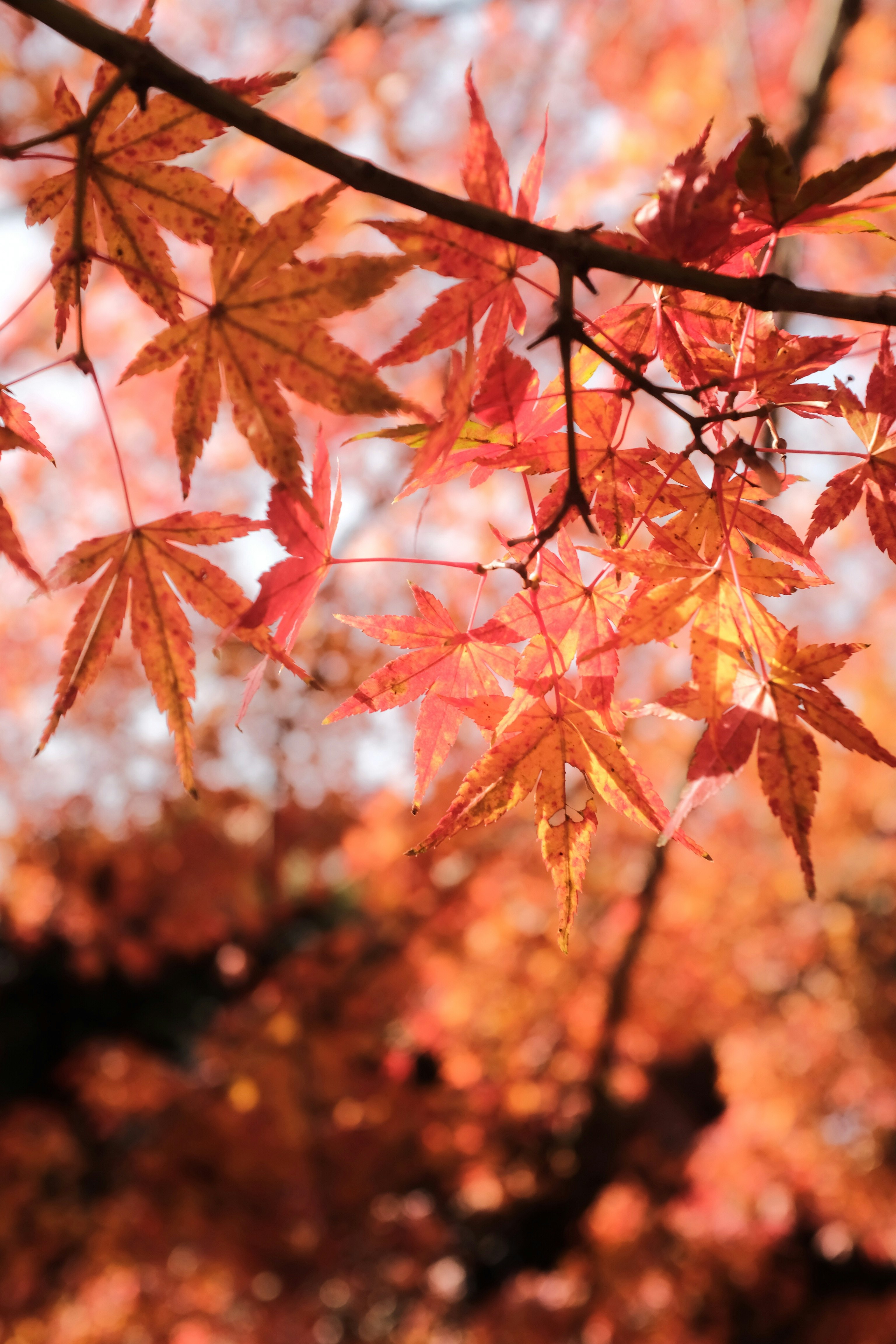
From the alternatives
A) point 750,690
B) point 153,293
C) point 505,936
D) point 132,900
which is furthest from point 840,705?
point 132,900

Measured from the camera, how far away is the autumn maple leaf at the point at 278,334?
673 millimetres

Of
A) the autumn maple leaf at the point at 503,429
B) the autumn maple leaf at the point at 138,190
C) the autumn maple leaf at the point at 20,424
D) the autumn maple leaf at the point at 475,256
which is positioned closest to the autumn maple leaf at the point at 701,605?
the autumn maple leaf at the point at 503,429

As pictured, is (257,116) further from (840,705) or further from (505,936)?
(505,936)

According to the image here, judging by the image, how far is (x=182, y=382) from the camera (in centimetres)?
78

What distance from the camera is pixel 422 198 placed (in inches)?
25.4

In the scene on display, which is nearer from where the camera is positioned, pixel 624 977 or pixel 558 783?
pixel 558 783

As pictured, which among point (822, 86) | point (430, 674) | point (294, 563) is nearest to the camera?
point (294, 563)

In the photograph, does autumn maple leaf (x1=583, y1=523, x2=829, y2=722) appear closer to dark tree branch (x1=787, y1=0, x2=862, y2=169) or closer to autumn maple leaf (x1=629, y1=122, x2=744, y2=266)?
autumn maple leaf (x1=629, y1=122, x2=744, y2=266)

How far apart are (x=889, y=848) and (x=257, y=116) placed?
5.71 metres

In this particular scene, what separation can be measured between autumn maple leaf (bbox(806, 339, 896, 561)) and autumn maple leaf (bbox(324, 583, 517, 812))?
391 mm

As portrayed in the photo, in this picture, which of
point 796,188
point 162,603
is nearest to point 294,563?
point 162,603

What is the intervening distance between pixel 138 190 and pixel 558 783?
0.72 m

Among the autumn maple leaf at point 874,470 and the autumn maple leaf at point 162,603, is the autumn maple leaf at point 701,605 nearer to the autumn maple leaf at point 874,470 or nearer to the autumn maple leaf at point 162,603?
the autumn maple leaf at point 874,470

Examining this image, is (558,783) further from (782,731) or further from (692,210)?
(692,210)
